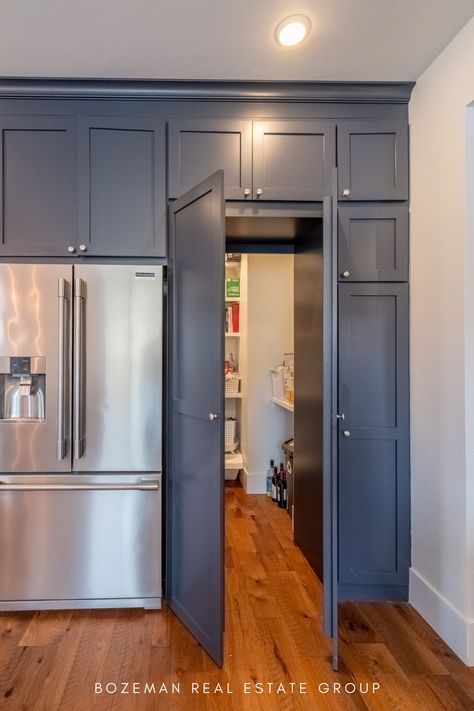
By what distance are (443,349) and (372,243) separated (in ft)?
2.17

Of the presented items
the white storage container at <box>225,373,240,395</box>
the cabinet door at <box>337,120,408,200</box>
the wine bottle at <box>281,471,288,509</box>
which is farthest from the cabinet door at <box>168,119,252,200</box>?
the wine bottle at <box>281,471,288,509</box>

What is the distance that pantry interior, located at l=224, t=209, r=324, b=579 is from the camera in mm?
2178

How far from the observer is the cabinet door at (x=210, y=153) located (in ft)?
6.64

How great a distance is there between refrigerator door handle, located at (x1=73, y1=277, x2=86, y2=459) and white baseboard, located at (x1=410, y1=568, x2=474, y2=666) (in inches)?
71.2

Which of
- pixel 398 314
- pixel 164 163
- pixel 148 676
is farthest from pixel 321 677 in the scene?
pixel 164 163

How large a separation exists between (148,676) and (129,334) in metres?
1.44

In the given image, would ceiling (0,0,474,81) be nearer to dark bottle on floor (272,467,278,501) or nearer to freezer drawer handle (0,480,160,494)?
freezer drawer handle (0,480,160,494)

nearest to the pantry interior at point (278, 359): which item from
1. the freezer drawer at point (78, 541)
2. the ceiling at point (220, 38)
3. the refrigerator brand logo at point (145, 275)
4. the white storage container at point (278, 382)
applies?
the white storage container at point (278, 382)

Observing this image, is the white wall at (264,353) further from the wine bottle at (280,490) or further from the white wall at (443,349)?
the white wall at (443,349)

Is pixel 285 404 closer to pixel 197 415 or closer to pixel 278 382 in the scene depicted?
pixel 278 382

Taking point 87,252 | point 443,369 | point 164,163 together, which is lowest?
point 443,369

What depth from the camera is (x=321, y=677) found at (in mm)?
1566

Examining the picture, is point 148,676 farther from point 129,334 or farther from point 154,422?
point 129,334

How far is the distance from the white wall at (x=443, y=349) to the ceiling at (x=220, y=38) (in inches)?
8.5
